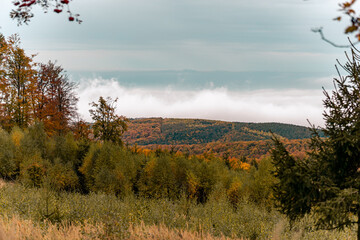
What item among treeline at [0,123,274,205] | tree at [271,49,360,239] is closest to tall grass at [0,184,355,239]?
tree at [271,49,360,239]

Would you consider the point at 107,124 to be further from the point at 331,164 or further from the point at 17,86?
the point at 331,164

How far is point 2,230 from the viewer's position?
7305mm

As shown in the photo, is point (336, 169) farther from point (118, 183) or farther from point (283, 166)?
point (118, 183)

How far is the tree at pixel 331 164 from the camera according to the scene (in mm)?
5164

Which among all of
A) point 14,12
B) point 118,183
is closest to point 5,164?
point 118,183

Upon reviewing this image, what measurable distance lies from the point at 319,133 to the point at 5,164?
20512 millimetres

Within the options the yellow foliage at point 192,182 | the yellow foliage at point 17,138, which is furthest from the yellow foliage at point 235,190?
the yellow foliage at point 17,138

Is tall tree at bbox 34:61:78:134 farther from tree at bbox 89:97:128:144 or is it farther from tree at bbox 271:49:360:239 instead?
tree at bbox 271:49:360:239

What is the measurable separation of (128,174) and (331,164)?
51.8 ft

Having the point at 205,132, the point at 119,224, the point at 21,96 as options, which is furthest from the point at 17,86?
the point at 205,132

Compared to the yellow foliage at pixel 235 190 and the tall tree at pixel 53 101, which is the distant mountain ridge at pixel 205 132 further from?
the yellow foliage at pixel 235 190

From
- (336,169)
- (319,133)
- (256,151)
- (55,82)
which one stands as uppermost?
(55,82)

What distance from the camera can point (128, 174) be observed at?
19.7m

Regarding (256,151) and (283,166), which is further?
(256,151)
